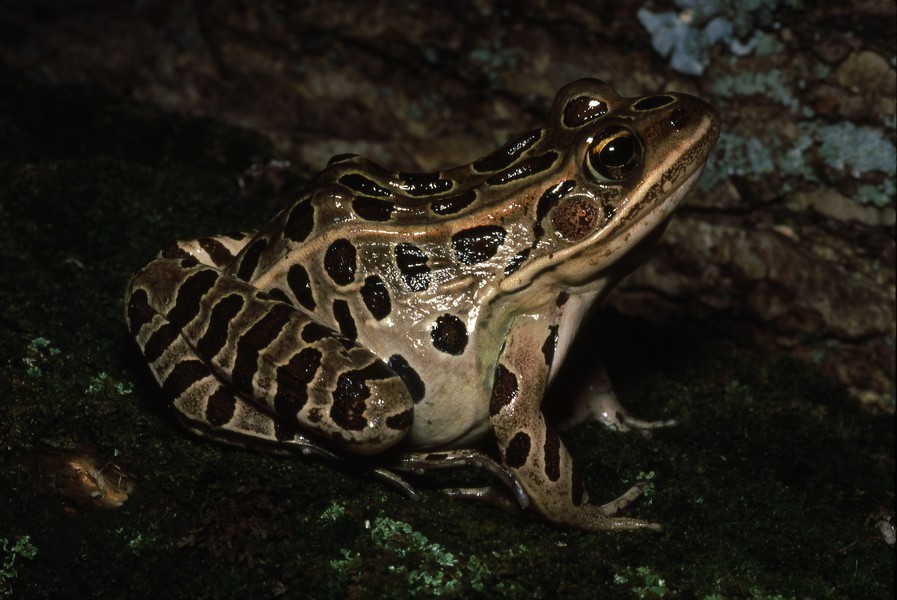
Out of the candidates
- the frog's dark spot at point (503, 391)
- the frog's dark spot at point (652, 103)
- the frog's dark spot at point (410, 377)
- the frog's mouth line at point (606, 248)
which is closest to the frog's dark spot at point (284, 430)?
the frog's dark spot at point (410, 377)

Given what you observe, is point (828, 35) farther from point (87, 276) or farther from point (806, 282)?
point (87, 276)

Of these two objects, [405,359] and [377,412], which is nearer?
[377,412]

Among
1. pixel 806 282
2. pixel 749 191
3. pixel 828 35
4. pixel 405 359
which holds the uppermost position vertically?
pixel 828 35

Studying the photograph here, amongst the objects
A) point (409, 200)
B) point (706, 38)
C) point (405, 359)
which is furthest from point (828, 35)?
point (405, 359)

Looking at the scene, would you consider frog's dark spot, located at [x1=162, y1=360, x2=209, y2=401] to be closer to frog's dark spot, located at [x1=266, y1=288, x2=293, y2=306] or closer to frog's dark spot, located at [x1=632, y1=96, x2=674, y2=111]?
frog's dark spot, located at [x1=266, y1=288, x2=293, y2=306]

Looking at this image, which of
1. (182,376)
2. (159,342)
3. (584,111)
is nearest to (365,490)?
(182,376)
